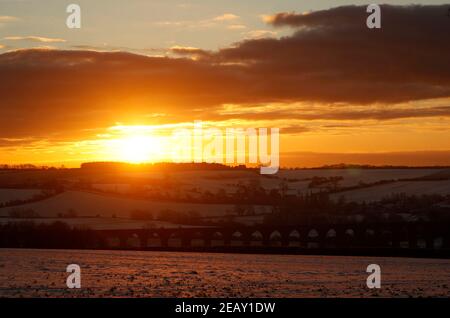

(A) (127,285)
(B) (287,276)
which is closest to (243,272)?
(B) (287,276)

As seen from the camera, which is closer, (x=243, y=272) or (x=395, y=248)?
(x=243, y=272)

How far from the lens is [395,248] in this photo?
193 m
